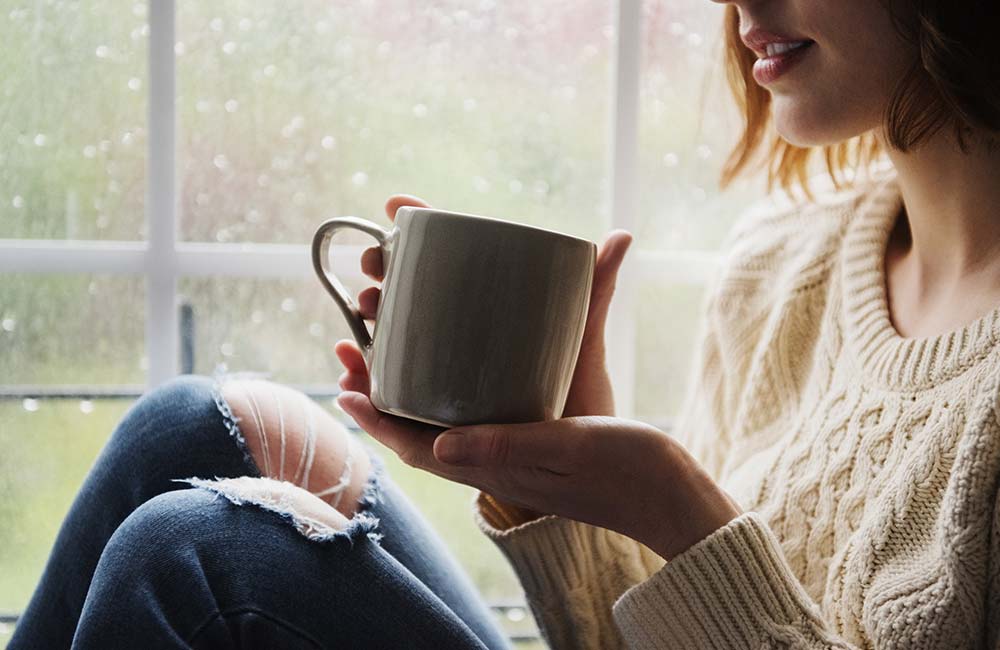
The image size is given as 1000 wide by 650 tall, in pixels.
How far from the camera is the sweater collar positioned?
0.76 metres

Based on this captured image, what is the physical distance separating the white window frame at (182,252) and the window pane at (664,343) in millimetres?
36

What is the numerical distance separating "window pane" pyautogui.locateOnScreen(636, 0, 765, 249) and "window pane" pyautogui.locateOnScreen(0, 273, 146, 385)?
737 mm

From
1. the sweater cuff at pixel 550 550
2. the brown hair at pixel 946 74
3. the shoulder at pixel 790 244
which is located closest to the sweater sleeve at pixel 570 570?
the sweater cuff at pixel 550 550

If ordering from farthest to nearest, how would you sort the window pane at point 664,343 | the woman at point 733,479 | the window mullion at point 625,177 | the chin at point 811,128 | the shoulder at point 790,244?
the window pane at point 664,343 → the window mullion at point 625,177 → the shoulder at point 790,244 → the chin at point 811,128 → the woman at point 733,479

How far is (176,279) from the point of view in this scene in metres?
1.24

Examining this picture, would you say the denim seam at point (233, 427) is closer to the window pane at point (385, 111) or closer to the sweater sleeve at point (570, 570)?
the sweater sleeve at point (570, 570)

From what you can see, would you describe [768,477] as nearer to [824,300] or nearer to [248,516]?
[824,300]

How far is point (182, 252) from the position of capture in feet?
4.00

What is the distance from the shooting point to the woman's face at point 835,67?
2.53 ft

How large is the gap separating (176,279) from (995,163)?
38.6 inches

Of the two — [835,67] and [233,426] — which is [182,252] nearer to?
[233,426]

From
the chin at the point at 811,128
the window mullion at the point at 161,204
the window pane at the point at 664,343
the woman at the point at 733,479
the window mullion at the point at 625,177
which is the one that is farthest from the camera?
the window pane at the point at 664,343

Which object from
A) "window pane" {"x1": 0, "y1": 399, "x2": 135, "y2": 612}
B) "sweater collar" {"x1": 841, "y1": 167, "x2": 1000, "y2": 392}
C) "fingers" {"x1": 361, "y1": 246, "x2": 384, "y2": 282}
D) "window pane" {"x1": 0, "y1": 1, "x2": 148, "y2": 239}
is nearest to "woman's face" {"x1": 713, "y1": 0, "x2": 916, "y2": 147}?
"sweater collar" {"x1": 841, "y1": 167, "x2": 1000, "y2": 392}

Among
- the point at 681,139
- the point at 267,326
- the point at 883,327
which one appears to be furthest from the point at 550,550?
the point at 681,139
